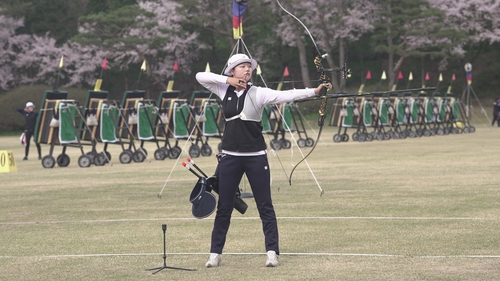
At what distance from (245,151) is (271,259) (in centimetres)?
101

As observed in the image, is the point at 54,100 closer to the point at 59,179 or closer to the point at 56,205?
the point at 59,179

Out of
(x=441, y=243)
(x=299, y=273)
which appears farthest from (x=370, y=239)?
(x=299, y=273)

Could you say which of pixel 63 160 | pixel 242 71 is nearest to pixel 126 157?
pixel 63 160

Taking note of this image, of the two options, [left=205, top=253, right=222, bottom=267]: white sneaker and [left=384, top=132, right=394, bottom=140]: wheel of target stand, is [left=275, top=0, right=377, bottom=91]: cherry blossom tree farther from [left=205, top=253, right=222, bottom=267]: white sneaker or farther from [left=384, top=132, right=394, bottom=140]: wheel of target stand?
[left=205, top=253, right=222, bottom=267]: white sneaker

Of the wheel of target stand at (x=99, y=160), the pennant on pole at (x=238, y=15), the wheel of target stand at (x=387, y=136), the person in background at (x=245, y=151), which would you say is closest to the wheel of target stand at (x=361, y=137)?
the wheel of target stand at (x=387, y=136)

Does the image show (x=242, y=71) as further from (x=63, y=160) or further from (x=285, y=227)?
(x=63, y=160)

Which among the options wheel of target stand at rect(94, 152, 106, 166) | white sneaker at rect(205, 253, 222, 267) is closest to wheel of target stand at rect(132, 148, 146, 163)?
wheel of target stand at rect(94, 152, 106, 166)

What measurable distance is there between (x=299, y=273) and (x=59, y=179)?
44.0 feet

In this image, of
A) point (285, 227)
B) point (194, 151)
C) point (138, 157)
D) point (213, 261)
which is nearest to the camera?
point (213, 261)

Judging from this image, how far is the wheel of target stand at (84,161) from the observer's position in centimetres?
2580

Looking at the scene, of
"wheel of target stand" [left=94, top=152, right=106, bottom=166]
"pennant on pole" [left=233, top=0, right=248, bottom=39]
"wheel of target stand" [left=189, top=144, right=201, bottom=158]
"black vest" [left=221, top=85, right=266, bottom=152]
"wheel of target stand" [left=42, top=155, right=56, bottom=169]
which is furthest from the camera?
"wheel of target stand" [left=189, top=144, right=201, bottom=158]

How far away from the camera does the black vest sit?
30.8 feet

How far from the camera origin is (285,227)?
12.3m

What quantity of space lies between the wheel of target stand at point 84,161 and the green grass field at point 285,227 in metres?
3.16
